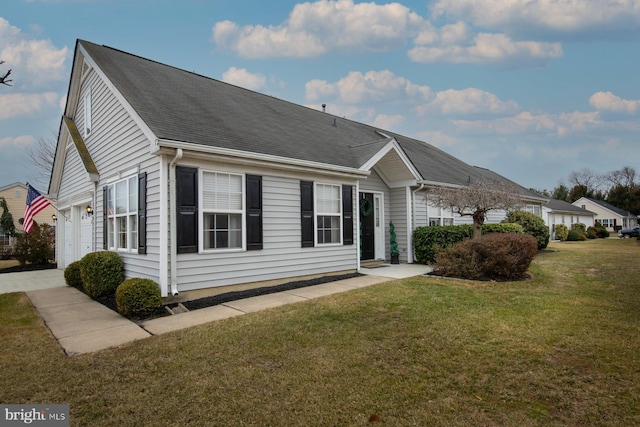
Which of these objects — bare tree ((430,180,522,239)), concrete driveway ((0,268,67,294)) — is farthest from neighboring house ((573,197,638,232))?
concrete driveway ((0,268,67,294))

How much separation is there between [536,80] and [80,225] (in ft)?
64.1

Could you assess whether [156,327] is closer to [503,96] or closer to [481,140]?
[503,96]

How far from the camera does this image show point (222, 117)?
8.95 meters

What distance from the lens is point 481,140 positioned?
74.3 ft

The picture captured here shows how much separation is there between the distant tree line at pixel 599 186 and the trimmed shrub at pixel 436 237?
4887 cm

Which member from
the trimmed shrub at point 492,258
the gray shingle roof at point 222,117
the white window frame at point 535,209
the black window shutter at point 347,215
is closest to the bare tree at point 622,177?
the white window frame at point 535,209

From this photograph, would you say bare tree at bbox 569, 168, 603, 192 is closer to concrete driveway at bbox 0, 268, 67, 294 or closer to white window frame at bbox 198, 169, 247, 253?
white window frame at bbox 198, 169, 247, 253

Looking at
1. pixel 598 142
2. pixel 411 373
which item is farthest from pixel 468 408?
pixel 598 142

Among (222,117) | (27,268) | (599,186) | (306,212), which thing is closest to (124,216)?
(222,117)

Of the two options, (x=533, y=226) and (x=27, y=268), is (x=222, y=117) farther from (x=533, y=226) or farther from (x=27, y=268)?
(x=533, y=226)

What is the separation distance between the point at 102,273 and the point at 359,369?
651 centimetres

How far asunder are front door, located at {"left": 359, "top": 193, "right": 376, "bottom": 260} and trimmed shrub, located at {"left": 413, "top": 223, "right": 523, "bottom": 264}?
1.45 m

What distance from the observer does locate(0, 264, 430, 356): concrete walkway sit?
4922mm

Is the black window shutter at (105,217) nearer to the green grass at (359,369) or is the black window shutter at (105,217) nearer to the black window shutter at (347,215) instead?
the green grass at (359,369)
